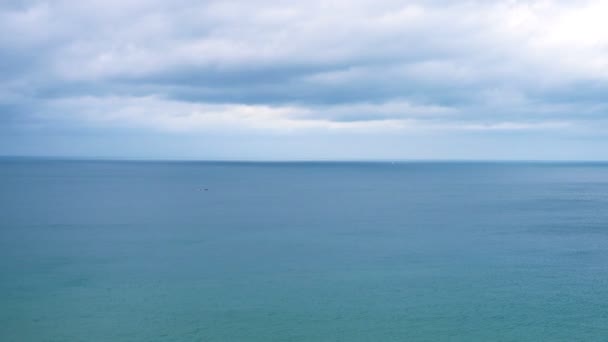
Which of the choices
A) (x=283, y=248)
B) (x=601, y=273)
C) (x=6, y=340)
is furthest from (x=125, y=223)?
(x=601, y=273)

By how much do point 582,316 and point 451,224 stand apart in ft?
122

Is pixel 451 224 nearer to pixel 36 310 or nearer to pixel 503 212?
pixel 503 212

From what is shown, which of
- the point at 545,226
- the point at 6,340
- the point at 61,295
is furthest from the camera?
the point at 545,226

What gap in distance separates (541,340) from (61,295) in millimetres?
28713

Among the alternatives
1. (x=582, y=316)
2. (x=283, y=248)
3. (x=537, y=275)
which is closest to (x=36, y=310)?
(x=283, y=248)

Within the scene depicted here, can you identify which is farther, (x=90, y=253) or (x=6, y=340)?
(x=90, y=253)

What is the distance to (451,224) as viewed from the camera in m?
68.2

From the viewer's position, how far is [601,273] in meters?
40.6

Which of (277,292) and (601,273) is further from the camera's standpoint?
(601,273)

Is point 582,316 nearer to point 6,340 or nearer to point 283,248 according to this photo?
point 283,248

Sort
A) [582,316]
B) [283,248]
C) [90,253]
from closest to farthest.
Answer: [582,316]
[90,253]
[283,248]

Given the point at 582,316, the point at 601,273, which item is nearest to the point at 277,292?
the point at 582,316

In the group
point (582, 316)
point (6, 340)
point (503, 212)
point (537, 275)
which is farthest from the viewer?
point (503, 212)

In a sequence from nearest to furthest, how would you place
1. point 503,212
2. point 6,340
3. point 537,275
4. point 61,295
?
point 6,340, point 61,295, point 537,275, point 503,212
